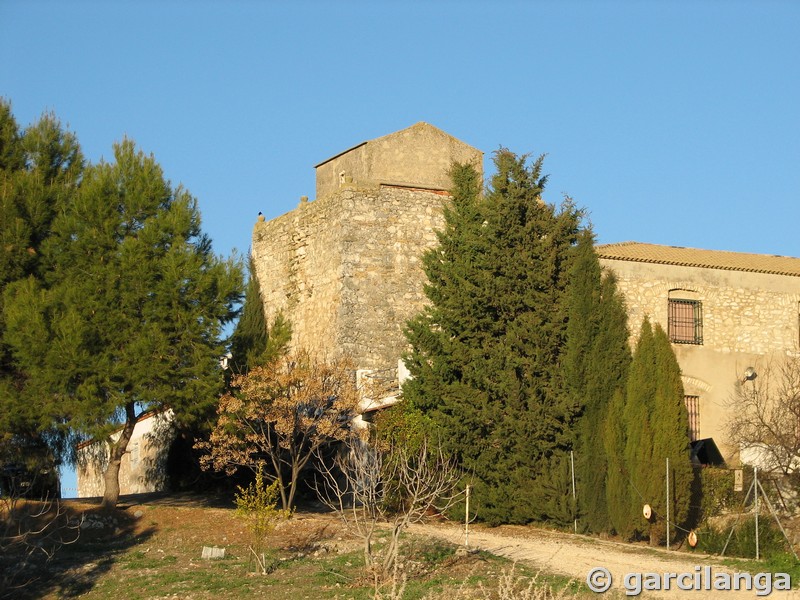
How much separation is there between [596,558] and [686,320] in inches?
416

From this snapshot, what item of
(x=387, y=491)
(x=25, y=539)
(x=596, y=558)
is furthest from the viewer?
(x=387, y=491)

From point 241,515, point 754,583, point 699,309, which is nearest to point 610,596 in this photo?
point 754,583

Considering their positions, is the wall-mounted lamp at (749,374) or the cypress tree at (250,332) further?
the wall-mounted lamp at (749,374)

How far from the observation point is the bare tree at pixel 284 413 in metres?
25.7

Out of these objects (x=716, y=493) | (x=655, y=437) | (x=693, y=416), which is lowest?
(x=716, y=493)

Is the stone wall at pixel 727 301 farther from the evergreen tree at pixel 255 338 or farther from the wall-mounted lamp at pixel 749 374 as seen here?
the evergreen tree at pixel 255 338

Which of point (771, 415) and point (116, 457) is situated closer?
point (771, 415)

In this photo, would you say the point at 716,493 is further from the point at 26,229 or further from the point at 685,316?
the point at 26,229

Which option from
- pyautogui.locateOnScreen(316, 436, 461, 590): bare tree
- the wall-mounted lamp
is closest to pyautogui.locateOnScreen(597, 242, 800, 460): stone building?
the wall-mounted lamp

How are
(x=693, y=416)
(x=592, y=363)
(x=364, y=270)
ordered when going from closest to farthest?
(x=592, y=363), (x=693, y=416), (x=364, y=270)

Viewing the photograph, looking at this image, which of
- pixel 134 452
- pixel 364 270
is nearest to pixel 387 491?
pixel 364 270

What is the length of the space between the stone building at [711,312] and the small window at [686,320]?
1 cm

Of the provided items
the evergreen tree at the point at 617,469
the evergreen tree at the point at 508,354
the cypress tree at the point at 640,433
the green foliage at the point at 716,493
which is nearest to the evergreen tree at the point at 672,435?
the cypress tree at the point at 640,433

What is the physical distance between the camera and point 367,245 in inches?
1268
